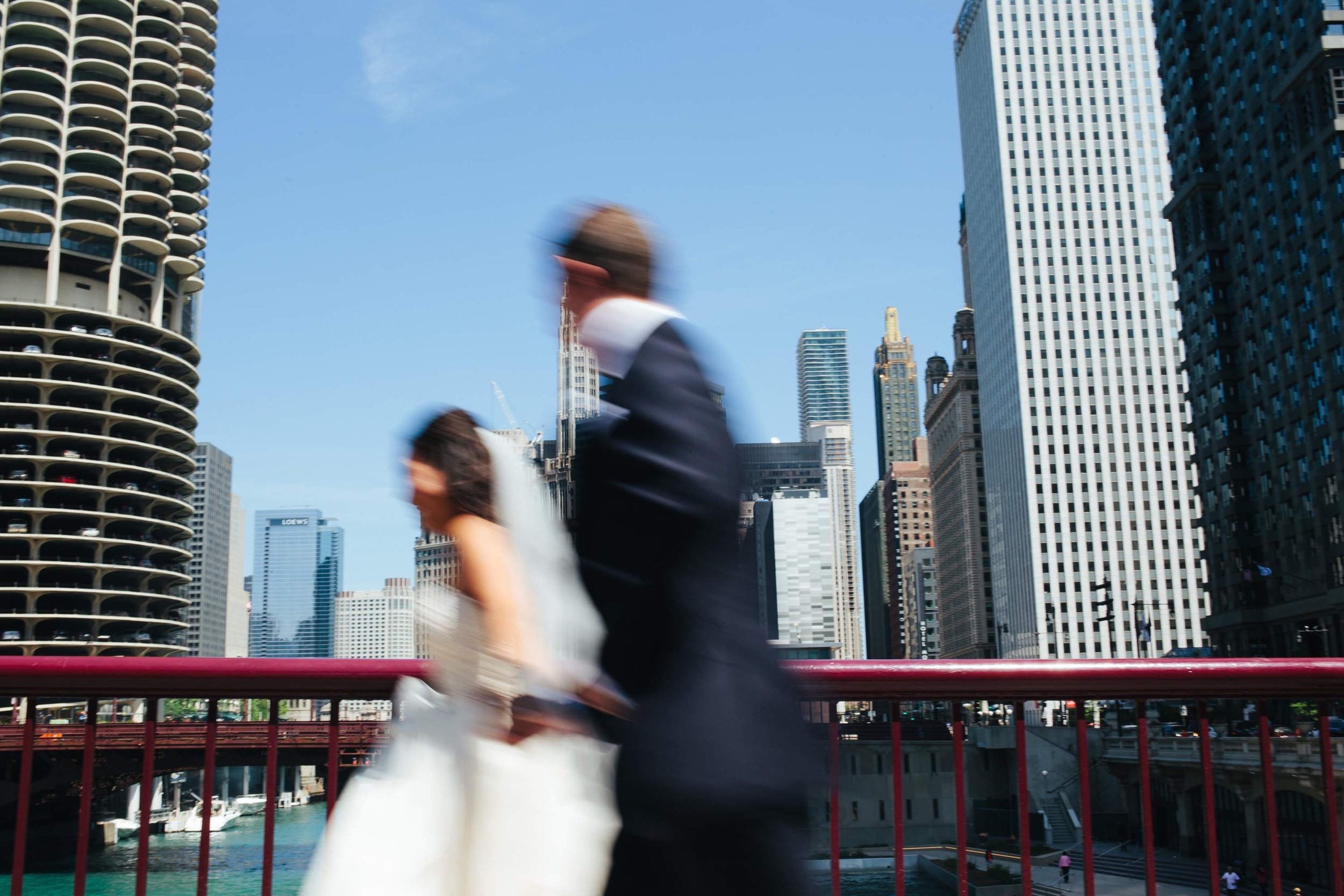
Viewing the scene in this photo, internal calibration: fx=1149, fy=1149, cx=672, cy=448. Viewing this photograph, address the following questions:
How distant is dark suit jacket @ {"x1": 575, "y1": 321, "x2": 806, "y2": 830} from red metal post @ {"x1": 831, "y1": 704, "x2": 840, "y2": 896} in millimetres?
1895

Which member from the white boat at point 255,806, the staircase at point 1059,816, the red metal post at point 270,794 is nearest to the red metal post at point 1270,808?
the red metal post at point 270,794

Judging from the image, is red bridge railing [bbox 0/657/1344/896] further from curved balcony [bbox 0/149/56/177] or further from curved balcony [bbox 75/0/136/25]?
curved balcony [bbox 75/0/136/25]

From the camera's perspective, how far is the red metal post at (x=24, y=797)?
4566 mm

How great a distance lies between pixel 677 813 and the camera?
2.48 metres

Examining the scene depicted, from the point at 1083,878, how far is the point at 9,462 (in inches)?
3517

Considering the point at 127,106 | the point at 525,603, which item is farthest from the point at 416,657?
the point at 127,106

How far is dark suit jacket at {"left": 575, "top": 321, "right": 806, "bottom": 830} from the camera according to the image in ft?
8.16

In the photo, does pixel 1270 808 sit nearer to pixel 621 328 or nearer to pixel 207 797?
pixel 621 328

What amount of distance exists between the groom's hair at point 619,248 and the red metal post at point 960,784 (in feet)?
9.02

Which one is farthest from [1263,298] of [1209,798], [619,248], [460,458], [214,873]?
[619,248]

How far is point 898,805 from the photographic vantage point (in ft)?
15.2

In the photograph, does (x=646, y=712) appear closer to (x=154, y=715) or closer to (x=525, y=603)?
(x=525, y=603)

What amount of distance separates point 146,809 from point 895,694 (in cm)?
303

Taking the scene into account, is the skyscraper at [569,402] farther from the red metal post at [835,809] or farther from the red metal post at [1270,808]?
Answer: the red metal post at [1270,808]
